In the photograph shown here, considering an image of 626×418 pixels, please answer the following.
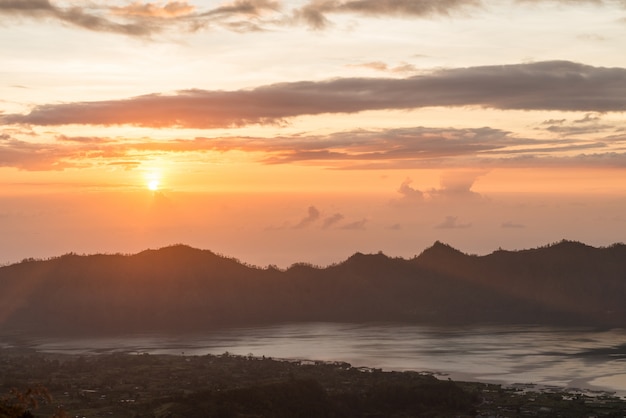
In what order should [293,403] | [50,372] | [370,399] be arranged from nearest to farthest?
[293,403], [370,399], [50,372]

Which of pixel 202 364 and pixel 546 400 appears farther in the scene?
pixel 202 364

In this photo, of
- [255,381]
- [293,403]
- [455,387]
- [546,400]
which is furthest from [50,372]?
[546,400]

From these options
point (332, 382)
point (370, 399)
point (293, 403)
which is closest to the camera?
point (293, 403)

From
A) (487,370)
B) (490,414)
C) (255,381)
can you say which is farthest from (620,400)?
(255,381)

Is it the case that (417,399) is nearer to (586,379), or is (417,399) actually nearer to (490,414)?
(490,414)

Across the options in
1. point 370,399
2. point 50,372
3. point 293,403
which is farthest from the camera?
point 50,372

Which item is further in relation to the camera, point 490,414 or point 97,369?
point 97,369

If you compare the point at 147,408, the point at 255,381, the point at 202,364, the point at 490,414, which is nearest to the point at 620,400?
the point at 490,414

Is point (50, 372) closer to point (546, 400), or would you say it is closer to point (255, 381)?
point (255, 381)

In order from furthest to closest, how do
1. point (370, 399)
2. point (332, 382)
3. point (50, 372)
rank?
1. point (50, 372)
2. point (332, 382)
3. point (370, 399)
